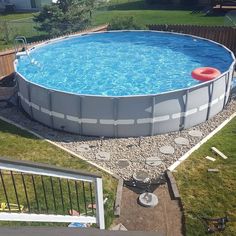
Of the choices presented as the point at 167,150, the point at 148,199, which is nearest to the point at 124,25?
the point at 167,150

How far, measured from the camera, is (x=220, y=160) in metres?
12.1

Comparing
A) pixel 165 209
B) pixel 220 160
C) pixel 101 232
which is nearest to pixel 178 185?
pixel 165 209

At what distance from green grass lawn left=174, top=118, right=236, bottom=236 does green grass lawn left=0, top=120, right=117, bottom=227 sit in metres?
2.28

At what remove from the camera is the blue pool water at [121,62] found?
688 inches

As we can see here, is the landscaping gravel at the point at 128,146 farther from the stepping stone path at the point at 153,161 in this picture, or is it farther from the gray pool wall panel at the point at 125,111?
the gray pool wall panel at the point at 125,111

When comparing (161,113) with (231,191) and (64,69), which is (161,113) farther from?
(64,69)

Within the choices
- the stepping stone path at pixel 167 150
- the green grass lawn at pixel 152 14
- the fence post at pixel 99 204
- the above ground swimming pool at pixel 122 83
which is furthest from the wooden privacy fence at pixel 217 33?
the fence post at pixel 99 204

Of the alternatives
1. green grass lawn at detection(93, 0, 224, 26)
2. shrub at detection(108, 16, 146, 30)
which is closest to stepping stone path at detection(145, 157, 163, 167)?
Result: shrub at detection(108, 16, 146, 30)

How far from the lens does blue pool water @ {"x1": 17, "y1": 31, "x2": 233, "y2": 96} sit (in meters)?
17.5

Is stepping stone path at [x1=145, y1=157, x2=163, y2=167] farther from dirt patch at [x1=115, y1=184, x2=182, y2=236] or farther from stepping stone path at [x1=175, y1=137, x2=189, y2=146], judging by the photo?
dirt patch at [x1=115, y1=184, x2=182, y2=236]

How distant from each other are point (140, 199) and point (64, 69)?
11443 millimetres

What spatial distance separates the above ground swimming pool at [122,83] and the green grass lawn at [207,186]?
2277mm

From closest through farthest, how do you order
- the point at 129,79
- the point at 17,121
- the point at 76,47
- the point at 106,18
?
1. the point at 17,121
2. the point at 129,79
3. the point at 76,47
4. the point at 106,18

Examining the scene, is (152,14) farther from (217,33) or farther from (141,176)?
(141,176)
